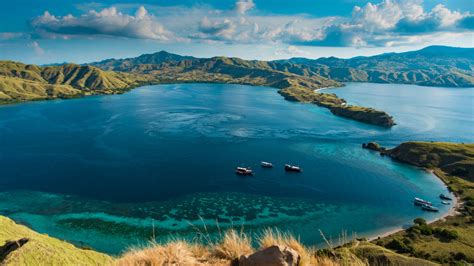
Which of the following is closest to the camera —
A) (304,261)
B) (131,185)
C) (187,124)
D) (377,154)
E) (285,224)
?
(304,261)

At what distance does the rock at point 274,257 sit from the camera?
8663 mm

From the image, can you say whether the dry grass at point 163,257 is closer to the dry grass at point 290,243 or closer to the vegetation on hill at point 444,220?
the dry grass at point 290,243

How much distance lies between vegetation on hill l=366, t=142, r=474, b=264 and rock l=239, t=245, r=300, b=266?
72.6ft

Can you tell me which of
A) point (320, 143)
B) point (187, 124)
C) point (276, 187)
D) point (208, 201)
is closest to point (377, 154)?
point (320, 143)

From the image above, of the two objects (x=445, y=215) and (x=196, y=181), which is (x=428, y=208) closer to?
(x=445, y=215)

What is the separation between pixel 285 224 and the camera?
67.4 m

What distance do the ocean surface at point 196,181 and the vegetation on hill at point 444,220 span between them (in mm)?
5143

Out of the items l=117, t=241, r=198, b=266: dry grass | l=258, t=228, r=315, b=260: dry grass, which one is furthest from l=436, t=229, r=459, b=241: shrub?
l=117, t=241, r=198, b=266: dry grass

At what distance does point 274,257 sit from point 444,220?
76.9m

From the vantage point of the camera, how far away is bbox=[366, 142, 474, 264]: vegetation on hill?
51969 mm

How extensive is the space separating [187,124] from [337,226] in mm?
102275

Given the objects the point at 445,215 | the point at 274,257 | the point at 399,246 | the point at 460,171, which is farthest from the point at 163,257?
the point at 460,171

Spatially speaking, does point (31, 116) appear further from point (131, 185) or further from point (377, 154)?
point (377, 154)

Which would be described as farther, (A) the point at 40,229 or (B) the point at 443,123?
(B) the point at 443,123
